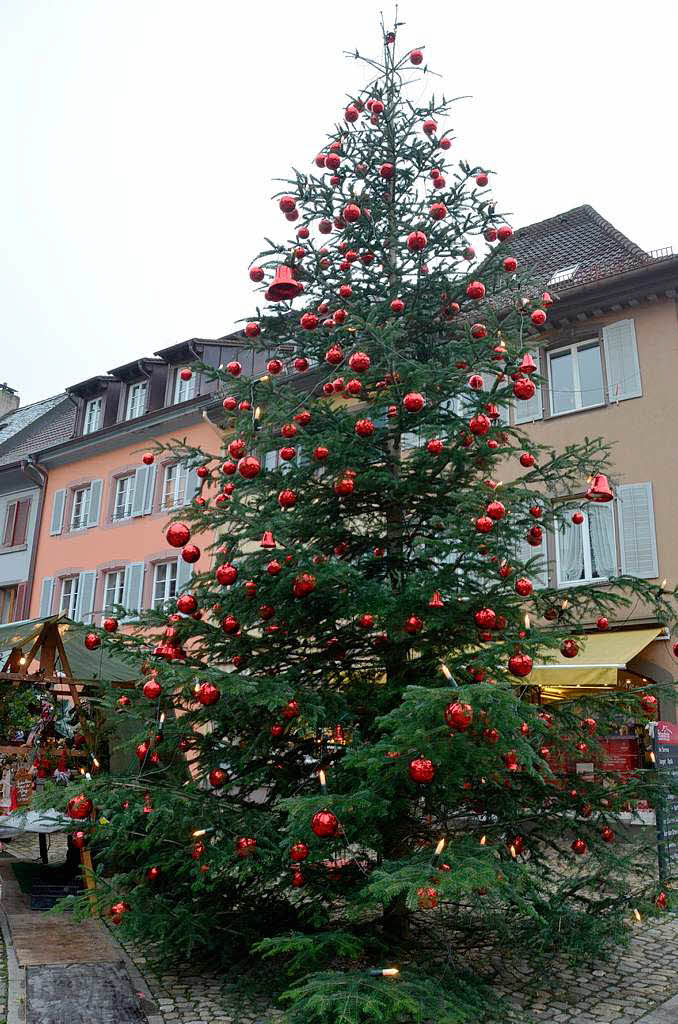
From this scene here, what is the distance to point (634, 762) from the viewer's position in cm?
1249

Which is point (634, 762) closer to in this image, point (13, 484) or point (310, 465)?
point (310, 465)

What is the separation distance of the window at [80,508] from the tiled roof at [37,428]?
7.48 ft

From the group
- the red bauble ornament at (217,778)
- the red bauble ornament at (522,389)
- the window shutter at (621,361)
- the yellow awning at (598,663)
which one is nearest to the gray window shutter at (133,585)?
the yellow awning at (598,663)

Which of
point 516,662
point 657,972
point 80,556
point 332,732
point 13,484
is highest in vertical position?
point 13,484

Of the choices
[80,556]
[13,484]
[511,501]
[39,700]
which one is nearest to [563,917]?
[511,501]

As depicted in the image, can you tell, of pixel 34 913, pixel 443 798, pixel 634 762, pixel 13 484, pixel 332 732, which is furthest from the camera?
pixel 13 484

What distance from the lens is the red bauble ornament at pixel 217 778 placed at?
576 centimetres

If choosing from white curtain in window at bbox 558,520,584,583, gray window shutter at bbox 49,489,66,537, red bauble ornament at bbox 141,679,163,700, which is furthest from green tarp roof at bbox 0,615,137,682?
gray window shutter at bbox 49,489,66,537

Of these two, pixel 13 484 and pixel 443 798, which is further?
pixel 13 484

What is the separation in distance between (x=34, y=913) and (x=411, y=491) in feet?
17.1

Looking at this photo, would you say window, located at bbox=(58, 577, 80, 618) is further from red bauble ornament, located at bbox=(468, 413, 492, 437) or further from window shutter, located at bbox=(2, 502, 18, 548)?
red bauble ornament, located at bbox=(468, 413, 492, 437)

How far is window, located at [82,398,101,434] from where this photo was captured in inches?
1016

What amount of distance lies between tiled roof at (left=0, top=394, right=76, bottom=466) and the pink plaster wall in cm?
232

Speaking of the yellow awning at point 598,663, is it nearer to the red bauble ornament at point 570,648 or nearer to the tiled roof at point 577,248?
the red bauble ornament at point 570,648
